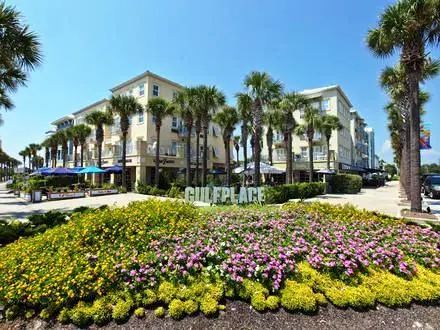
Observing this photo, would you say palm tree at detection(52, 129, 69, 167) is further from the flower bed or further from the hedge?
the flower bed

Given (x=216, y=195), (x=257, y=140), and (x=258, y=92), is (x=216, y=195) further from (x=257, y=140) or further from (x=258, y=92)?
(x=258, y=92)

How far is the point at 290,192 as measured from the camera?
17.5 meters

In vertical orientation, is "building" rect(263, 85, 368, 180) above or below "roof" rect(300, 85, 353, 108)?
below

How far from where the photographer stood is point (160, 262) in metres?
3.93

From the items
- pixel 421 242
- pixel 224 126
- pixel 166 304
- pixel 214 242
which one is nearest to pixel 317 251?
pixel 214 242

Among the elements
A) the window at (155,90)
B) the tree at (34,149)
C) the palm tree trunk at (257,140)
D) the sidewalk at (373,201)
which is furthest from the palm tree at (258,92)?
the tree at (34,149)

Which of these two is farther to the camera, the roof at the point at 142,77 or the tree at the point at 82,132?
the tree at the point at 82,132

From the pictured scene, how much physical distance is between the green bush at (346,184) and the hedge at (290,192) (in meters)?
4.84

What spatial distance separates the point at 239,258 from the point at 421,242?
14.0 feet

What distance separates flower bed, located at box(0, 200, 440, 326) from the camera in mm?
3322

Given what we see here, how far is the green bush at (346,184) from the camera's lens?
26.8 m

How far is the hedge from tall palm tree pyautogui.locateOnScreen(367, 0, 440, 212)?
22.8 feet

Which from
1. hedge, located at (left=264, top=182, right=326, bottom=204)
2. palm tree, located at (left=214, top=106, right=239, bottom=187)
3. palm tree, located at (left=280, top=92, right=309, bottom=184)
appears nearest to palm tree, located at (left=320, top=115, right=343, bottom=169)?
hedge, located at (left=264, top=182, right=326, bottom=204)

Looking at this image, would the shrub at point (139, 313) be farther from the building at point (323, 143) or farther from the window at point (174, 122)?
the building at point (323, 143)
